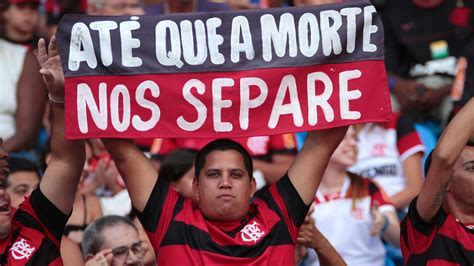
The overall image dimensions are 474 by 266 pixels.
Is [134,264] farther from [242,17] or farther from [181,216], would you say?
[242,17]

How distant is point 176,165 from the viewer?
26.7 feet

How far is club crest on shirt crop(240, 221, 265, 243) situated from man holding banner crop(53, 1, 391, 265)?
93 millimetres

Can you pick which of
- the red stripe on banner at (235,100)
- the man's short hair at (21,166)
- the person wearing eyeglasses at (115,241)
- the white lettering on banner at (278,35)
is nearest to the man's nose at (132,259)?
the person wearing eyeglasses at (115,241)

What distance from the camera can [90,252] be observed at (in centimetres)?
703

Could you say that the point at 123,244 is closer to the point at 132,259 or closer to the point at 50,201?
the point at 132,259

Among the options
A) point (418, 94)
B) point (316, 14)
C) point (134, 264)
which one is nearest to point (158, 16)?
point (316, 14)

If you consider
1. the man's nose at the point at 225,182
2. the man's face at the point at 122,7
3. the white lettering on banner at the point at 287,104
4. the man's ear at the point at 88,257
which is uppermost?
the white lettering on banner at the point at 287,104

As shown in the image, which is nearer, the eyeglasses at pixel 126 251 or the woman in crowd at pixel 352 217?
the eyeglasses at pixel 126 251

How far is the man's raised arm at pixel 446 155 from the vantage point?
6172mm

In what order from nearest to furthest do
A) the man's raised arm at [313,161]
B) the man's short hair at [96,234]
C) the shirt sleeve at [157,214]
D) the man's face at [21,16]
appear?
the shirt sleeve at [157,214] → the man's raised arm at [313,161] → the man's short hair at [96,234] → the man's face at [21,16]

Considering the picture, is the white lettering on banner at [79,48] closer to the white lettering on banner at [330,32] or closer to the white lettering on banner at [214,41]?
the white lettering on banner at [214,41]

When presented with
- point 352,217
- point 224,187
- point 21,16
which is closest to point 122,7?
point 21,16

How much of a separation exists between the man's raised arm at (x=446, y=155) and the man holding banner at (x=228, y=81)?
37cm

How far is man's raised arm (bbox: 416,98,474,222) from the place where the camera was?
20.2 feet
